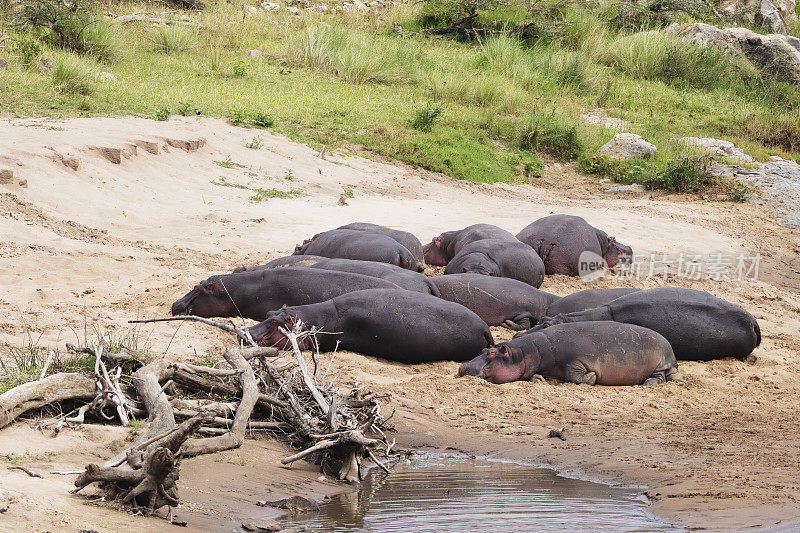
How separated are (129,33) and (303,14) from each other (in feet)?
20.2

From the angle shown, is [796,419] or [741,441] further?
[796,419]

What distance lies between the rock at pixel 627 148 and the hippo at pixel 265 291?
8.96 meters

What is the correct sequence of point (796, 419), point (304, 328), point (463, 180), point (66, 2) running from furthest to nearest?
point (66, 2), point (463, 180), point (304, 328), point (796, 419)

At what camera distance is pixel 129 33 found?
16766mm

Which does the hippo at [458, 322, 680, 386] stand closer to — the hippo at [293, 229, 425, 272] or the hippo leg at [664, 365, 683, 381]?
the hippo leg at [664, 365, 683, 381]

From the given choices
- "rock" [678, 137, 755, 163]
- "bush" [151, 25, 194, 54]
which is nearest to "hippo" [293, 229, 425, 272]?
"rock" [678, 137, 755, 163]

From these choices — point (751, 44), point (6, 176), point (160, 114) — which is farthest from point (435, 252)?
A: point (751, 44)

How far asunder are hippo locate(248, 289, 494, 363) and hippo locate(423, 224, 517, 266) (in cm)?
283

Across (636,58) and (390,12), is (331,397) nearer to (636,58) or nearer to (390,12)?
(636,58)

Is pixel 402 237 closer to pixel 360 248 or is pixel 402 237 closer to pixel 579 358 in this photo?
pixel 360 248

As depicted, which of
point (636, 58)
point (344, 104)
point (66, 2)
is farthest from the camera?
point (636, 58)

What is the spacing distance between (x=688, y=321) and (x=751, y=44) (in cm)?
1743

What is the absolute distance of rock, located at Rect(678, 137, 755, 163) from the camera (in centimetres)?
1509

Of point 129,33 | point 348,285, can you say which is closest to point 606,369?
point 348,285
